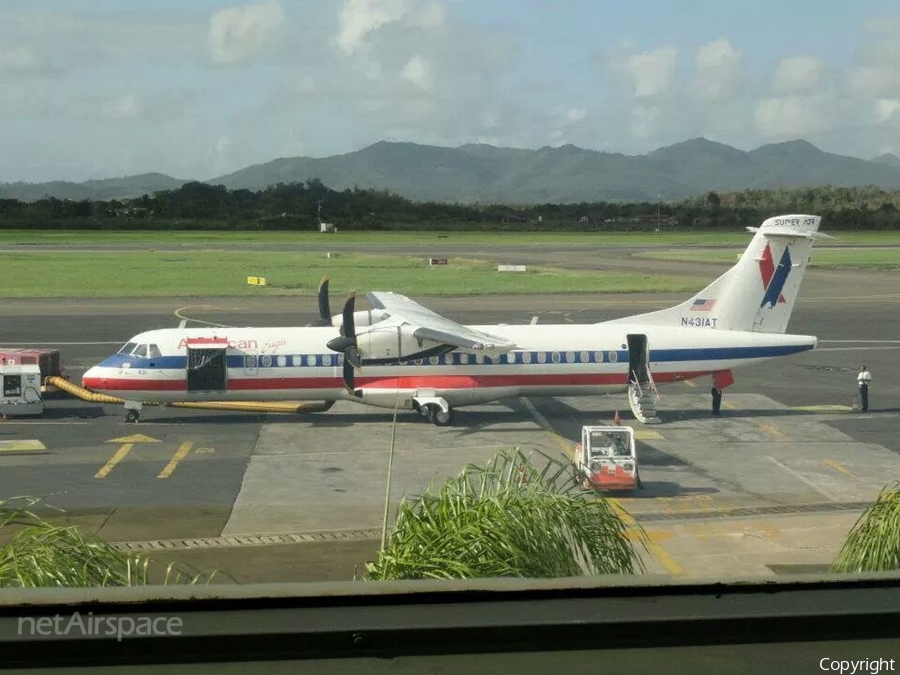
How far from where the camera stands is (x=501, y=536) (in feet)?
28.8

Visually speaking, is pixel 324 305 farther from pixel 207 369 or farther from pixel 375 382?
pixel 207 369

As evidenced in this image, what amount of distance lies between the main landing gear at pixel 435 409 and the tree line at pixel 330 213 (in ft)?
382

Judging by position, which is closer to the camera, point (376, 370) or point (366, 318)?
point (376, 370)

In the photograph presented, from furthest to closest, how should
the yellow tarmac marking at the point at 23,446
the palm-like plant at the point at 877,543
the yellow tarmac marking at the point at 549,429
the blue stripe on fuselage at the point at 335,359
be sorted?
the blue stripe on fuselage at the point at 335,359
the yellow tarmac marking at the point at 549,429
the yellow tarmac marking at the point at 23,446
the palm-like plant at the point at 877,543

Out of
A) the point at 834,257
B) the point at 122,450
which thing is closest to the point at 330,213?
the point at 834,257

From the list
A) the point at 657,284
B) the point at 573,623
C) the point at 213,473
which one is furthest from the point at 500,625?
the point at 657,284

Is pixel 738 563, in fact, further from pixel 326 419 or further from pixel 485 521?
pixel 326 419

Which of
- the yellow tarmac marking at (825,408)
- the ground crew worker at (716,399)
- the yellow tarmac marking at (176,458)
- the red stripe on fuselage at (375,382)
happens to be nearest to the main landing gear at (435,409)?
the red stripe on fuselage at (375,382)

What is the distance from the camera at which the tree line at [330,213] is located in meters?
155

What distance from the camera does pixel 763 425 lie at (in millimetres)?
31953

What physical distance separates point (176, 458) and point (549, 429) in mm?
11096

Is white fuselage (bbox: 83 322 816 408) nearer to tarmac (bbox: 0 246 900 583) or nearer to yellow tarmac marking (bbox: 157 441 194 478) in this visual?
tarmac (bbox: 0 246 900 583)

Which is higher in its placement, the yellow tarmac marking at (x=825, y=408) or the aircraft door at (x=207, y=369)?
the aircraft door at (x=207, y=369)

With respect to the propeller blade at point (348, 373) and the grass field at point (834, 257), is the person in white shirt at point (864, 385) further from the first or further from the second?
the grass field at point (834, 257)
